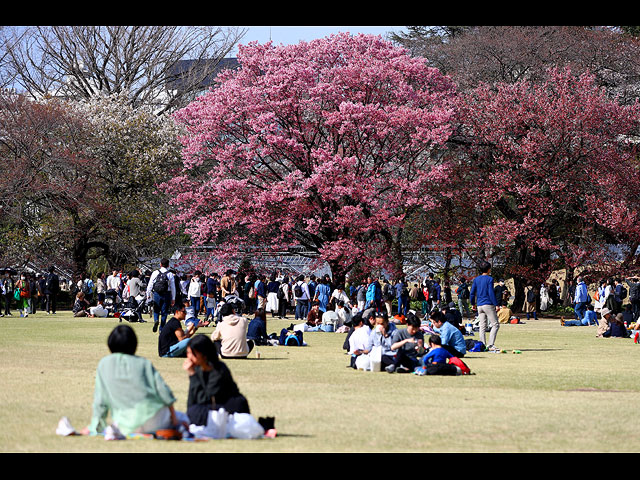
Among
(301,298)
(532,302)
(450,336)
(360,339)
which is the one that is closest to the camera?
(360,339)

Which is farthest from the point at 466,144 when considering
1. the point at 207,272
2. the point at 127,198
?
the point at 127,198

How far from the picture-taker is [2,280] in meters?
33.4

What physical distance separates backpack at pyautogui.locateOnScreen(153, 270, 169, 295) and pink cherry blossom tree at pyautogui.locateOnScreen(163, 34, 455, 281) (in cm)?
1343

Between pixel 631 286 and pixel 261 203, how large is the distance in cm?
1411

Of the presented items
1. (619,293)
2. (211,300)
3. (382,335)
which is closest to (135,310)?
(211,300)

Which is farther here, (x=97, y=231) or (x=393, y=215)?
(x=97, y=231)

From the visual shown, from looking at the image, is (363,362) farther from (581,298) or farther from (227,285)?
(581,298)

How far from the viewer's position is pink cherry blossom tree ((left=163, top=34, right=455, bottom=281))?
120ft

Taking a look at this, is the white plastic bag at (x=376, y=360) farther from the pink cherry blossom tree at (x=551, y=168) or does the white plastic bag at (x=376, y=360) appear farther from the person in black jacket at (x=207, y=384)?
the pink cherry blossom tree at (x=551, y=168)

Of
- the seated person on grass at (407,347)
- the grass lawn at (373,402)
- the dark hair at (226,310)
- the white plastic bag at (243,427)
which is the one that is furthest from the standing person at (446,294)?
the white plastic bag at (243,427)

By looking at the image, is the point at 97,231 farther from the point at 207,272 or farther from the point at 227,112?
the point at 227,112

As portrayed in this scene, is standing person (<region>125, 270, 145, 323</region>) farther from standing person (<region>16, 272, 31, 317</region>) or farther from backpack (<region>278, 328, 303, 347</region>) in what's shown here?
backpack (<region>278, 328, 303, 347</region>)

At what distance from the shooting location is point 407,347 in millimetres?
15188

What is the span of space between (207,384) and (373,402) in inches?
117
